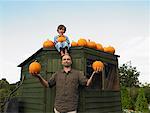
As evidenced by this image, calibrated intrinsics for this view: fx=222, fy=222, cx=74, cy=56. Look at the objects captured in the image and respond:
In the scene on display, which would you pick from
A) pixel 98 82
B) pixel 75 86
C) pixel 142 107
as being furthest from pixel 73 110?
pixel 142 107

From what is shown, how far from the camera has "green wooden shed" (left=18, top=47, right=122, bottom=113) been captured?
566 cm

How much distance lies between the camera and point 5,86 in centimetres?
1141

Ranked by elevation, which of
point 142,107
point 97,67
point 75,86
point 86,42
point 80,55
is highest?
point 86,42

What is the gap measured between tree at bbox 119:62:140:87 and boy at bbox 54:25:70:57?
27.0 meters

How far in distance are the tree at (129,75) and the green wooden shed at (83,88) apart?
25047mm

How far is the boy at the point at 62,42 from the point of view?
534 centimetres

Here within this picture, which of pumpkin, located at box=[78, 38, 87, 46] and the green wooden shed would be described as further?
pumpkin, located at box=[78, 38, 87, 46]

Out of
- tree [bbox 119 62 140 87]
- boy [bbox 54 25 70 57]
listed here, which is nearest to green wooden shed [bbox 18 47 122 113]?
boy [bbox 54 25 70 57]


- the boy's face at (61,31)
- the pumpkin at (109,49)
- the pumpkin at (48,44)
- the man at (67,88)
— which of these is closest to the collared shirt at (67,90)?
the man at (67,88)

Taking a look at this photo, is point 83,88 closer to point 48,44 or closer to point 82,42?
point 82,42

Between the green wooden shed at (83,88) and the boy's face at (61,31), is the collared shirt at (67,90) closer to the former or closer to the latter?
the green wooden shed at (83,88)

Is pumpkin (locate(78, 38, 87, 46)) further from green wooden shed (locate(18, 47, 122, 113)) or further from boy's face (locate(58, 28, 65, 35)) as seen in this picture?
boy's face (locate(58, 28, 65, 35))

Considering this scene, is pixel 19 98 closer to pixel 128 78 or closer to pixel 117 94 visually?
pixel 117 94

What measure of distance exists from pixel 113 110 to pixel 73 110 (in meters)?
2.88
